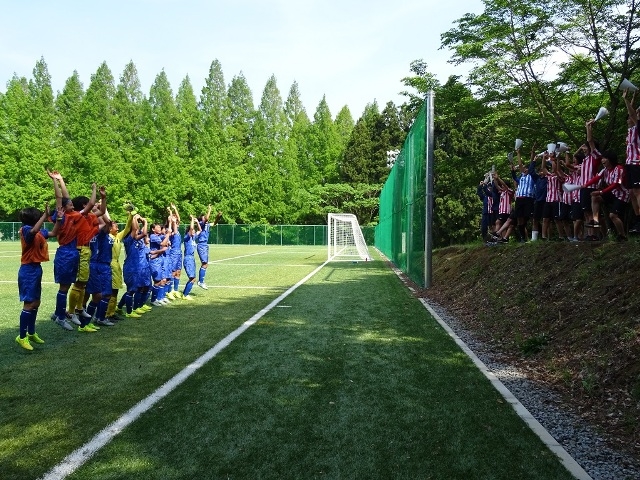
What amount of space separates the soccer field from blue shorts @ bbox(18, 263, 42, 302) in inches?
25.1

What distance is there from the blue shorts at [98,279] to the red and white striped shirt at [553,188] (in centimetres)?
807

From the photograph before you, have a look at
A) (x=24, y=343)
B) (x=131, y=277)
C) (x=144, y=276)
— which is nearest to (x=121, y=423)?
(x=24, y=343)

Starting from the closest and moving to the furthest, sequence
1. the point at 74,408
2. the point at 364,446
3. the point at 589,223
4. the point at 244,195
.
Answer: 1. the point at 364,446
2. the point at 74,408
3. the point at 589,223
4. the point at 244,195

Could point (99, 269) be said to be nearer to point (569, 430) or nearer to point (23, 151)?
point (569, 430)

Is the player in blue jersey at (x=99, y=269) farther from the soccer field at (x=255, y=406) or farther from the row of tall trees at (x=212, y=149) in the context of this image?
the row of tall trees at (x=212, y=149)

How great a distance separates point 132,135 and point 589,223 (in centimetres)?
5242

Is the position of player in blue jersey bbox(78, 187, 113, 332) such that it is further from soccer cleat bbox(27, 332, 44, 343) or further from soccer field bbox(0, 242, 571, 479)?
soccer cleat bbox(27, 332, 44, 343)

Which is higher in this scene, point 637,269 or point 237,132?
point 237,132

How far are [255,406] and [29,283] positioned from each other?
11.9 feet

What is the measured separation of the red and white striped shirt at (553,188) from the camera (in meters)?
9.94

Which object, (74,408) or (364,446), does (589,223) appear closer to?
(364,446)

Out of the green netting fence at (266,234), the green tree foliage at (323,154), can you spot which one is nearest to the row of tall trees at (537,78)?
the green netting fence at (266,234)

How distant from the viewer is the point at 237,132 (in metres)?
56.2

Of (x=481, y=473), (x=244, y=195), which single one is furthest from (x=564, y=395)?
(x=244, y=195)
